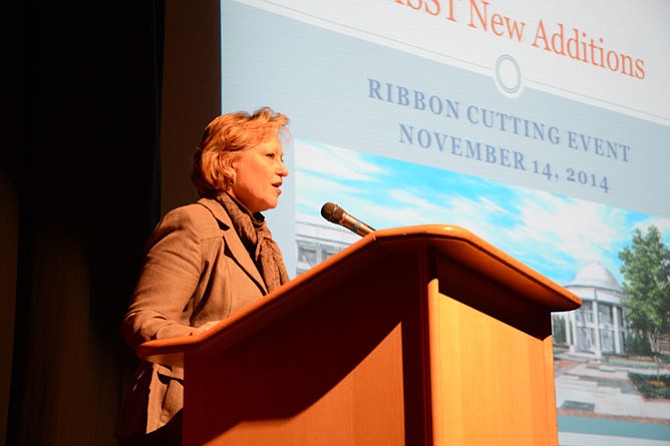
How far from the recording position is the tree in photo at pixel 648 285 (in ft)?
10.8

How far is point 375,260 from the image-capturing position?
1.04 meters

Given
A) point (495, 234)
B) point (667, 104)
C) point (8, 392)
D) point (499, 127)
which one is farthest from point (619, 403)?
point (8, 392)

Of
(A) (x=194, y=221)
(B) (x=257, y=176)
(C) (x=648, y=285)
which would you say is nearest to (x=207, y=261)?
(A) (x=194, y=221)

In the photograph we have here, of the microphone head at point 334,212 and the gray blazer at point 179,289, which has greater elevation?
the microphone head at point 334,212

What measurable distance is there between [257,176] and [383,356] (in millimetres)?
821

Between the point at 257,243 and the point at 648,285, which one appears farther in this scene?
the point at 648,285

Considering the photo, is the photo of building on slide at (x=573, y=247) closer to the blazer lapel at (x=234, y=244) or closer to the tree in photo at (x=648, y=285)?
the tree in photo at (x=648, y=285)

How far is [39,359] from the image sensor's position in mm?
2254

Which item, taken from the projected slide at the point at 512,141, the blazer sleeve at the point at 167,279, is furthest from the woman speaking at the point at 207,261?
the projected slide at the point at 512,141

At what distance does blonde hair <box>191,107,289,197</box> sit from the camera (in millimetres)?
1763

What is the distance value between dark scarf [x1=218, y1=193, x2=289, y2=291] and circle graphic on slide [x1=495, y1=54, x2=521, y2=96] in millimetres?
1661

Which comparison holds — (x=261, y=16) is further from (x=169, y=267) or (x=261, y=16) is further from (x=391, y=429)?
(x=391, y=429)

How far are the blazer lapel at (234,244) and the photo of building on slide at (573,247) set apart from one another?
0.83 meters

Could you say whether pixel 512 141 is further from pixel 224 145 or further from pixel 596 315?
pixel 224 145
